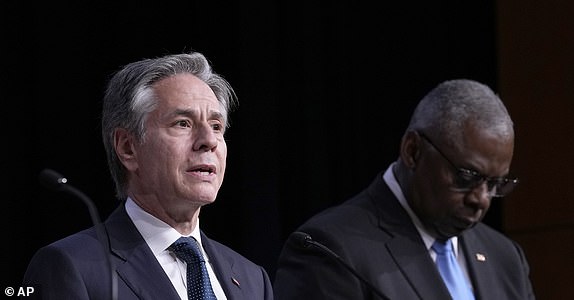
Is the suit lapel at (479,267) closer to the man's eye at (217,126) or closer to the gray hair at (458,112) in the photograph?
the gray hair at (458,112)

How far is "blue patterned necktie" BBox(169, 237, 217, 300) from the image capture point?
10.1ft

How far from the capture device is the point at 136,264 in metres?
3.03

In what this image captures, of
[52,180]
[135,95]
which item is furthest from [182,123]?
[52,180]

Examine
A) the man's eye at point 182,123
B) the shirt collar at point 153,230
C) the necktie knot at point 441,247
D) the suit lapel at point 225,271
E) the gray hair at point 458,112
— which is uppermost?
the man's eye at point 182,123

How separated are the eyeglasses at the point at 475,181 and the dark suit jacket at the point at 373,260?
222mm

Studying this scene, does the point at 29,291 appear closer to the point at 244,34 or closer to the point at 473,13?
the point at 244,34

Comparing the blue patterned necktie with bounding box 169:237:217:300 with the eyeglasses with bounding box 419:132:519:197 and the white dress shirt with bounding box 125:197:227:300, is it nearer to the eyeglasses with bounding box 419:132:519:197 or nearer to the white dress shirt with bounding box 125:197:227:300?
the white dress shirt with bounding box 125:197:227:300

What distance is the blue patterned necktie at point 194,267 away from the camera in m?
3.06

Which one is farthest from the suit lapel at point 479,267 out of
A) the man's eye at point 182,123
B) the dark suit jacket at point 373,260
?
the man's eye at point 182,123

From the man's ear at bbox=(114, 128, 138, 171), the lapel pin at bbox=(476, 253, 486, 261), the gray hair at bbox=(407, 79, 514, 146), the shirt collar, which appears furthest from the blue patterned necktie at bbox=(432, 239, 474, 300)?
the man's ear at bbox=(114, 128, 138, 171)

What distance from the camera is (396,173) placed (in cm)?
407

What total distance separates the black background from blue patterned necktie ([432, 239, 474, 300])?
3.10 feet

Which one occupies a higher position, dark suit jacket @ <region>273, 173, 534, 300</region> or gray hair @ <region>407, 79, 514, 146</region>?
gray hair @ <region>407, 79, 514, 146</region>

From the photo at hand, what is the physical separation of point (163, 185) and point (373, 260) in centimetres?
94
